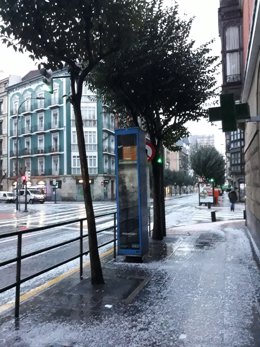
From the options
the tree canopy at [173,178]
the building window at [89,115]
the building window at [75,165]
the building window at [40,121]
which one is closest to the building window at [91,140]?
the building window at [89,115]

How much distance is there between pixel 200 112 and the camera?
12.9m

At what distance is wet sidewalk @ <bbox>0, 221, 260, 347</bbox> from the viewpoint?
4.08 meters

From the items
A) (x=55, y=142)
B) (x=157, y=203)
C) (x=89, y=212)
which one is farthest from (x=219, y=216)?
(x=55, y=142)

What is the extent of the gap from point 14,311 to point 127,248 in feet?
11.2

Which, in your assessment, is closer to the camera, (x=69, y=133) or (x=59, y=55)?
(x=59, y=55)

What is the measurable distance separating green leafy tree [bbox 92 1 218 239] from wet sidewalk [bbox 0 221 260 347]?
4753 millimetres

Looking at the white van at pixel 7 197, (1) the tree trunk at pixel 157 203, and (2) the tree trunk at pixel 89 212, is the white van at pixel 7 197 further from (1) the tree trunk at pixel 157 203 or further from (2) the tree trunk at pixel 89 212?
(2) the tree trunk at pixel 89 212

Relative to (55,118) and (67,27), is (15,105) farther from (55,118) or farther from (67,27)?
(67,27)

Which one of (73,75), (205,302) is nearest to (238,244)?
(205,302)

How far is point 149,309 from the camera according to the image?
16.5 feet

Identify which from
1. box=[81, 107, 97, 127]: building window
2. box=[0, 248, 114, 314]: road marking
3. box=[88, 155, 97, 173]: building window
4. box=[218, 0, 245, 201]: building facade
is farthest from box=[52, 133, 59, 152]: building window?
box=[0, 248, 114, 314]: road marking

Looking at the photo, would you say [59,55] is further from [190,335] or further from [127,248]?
[190,335]

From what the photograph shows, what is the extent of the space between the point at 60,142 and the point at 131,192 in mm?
52608

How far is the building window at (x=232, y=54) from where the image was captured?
14180 mm
